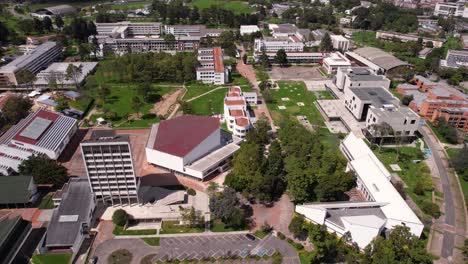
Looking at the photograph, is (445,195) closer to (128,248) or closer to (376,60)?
(128,248)

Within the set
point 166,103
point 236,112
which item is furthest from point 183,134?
point 166,103

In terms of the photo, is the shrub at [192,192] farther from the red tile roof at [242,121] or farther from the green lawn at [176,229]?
the red tile roof at [242,121]

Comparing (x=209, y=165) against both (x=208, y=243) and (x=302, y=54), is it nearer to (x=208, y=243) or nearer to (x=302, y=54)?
(x=208, y=243)

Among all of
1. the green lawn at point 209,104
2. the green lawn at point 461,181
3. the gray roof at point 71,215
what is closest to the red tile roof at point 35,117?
the gray roof at point 71,215

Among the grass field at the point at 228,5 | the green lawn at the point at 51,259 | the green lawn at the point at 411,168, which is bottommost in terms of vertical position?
the green lawn at the point at 51,259

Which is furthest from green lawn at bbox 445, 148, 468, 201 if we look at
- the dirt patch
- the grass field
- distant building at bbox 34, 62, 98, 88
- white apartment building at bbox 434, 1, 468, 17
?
white apartment building at bbox 434, 1, 468, 17

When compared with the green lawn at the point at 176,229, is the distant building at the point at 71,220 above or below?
above

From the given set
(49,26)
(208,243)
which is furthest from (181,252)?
(49,26)
